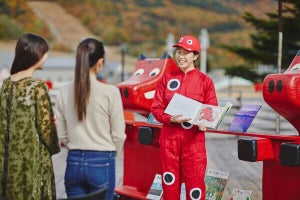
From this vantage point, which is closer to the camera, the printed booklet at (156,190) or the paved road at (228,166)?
the printed booklet at (156,190)

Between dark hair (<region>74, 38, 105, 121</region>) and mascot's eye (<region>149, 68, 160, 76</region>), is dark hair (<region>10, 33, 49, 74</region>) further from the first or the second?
mascot's eye (<region>149, 68, 160, 76</region>)

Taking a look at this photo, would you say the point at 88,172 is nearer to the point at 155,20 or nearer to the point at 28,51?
the point at 28,51

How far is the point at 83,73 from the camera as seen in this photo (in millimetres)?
3303

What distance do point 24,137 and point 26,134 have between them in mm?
20

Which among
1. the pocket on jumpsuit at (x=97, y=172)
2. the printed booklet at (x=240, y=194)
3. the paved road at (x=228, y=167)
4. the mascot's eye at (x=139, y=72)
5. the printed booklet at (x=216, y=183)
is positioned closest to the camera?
the pocket on jumpsuit at (x=97, y=172)

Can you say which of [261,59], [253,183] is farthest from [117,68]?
[253,183]

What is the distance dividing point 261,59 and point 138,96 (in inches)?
362

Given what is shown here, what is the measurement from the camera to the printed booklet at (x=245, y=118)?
4.38 metres

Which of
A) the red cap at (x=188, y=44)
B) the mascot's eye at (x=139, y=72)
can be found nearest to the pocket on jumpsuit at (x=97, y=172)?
the red cap at (x=188, y=44)

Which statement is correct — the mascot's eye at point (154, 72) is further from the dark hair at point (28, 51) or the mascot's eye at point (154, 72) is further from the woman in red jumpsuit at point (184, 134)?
the dark hair at point (28, 51)

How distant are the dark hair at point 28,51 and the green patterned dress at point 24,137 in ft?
0.35

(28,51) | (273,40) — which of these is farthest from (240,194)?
(273,40)

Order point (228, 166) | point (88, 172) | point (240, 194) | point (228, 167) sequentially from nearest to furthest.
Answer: point (88, 172)
point (240, 194)
point (228, 167)
point (228, 166)

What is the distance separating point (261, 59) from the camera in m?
13.8
